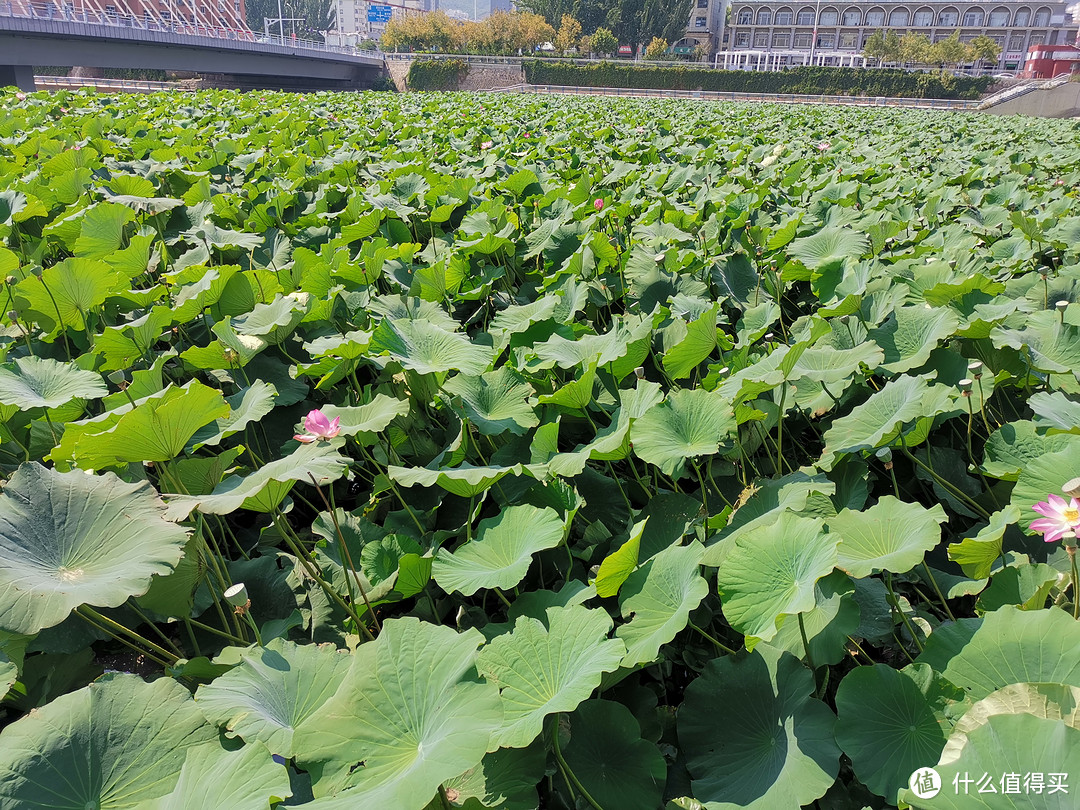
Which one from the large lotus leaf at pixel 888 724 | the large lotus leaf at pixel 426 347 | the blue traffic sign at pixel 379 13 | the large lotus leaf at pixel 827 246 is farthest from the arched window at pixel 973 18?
the large lotus leaf at pixel 888 724

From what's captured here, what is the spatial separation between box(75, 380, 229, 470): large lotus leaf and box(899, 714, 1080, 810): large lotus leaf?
1.15 metres

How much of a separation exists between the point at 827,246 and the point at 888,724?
1.92 m

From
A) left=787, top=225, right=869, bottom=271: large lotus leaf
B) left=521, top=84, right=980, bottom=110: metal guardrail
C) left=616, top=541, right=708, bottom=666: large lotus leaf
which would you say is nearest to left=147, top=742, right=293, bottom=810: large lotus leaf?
left=616, top=541, right=708, bottom=666: large lotus leaf

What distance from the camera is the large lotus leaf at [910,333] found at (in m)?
1.64

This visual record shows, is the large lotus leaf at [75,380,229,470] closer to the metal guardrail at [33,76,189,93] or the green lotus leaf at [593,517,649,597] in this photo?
the green lotus leaf at [593,517,649,597]

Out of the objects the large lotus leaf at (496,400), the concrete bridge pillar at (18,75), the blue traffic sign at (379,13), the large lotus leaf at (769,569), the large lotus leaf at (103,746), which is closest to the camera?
the large lotus leaf at (103,746)

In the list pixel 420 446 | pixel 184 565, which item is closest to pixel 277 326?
pixel 420 446

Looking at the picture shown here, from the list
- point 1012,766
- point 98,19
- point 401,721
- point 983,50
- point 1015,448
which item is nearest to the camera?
point 1012,766

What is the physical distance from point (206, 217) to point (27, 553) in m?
2.33

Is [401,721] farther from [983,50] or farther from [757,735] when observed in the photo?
[983,50]

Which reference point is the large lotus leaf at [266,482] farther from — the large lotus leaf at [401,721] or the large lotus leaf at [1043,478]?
the large lotus leaf at [1043,478]

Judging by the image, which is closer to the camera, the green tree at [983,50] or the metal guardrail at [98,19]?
the metal guardrail at [98,19]

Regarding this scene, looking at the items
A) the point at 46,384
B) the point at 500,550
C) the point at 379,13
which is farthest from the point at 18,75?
the point at 379,13

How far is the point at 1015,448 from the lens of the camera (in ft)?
4.50
